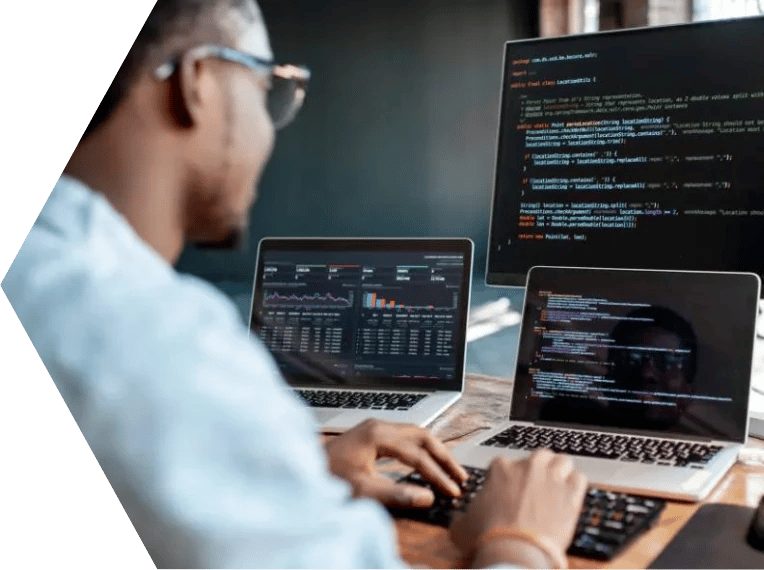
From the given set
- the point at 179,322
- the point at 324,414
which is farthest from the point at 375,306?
the point at 179,322

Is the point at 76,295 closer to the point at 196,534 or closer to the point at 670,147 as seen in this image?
the point at 196,534

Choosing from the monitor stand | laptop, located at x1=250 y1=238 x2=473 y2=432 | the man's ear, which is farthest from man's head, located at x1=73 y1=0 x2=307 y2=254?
the monitor stand

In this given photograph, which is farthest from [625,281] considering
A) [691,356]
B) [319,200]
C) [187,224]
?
[187,224]

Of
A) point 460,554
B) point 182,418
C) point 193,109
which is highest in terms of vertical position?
point 193,109

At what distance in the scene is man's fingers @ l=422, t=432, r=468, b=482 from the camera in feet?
2.15

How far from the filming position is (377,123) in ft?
2.15

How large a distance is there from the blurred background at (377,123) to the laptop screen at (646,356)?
155 millimetres

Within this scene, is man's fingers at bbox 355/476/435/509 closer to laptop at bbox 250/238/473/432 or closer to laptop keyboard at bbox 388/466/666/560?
laptop keyboard at bbox 388/466/666/560

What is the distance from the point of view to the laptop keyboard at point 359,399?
0.71 metres

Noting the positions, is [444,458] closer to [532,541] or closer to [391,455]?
[391,455]

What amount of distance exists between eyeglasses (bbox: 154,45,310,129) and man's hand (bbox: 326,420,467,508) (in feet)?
0.74

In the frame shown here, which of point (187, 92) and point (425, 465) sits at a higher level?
point (187, 92)

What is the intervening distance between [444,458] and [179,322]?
0.33 meters

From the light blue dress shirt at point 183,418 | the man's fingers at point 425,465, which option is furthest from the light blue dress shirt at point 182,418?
the man's fingers at point 425,465
